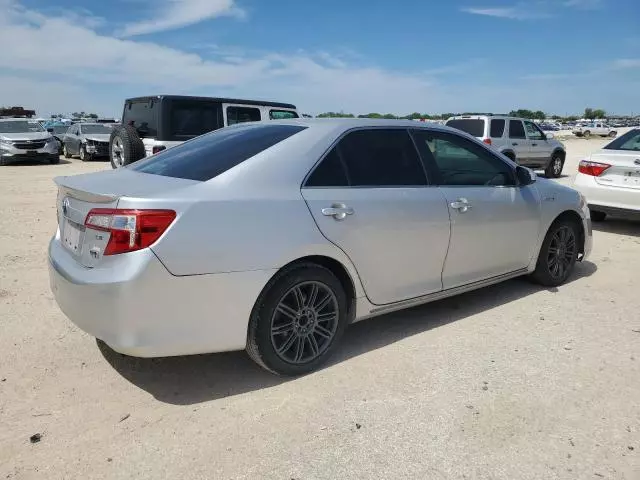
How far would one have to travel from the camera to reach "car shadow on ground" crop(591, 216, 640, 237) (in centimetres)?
800

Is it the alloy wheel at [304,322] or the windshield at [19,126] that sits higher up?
the windshield at [19,126]

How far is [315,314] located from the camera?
133 inches

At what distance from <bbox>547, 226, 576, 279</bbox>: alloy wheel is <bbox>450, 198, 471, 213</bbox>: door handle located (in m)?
1.38

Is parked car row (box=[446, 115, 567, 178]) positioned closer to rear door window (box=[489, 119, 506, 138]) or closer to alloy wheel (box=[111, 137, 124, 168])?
rear door window (box=[489, 119, 506, 138])

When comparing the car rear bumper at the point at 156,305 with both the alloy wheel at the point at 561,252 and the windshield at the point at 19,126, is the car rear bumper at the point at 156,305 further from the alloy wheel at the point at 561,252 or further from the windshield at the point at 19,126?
the windshield at the point at 19,126

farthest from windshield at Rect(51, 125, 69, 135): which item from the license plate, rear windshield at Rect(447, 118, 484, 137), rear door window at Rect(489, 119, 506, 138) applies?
the license plate

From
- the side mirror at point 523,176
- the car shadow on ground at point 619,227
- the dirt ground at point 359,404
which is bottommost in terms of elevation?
the dirt ground at point 359,404

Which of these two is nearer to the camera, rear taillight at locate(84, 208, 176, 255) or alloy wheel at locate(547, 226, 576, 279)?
rear taillight at locate(84, 208, 176, 255)

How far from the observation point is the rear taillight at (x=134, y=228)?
2.73 meters

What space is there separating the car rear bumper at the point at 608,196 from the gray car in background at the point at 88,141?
59.1 feet

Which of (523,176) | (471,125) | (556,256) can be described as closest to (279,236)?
(523,176)

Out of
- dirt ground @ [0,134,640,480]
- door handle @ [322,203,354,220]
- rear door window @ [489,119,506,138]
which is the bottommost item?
dirt ground @ [0,134,640,480]

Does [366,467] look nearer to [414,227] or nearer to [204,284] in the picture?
[204,284]

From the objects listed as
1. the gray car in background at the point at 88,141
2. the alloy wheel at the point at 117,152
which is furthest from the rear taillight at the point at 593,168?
the gray car in background at the point at 88,141
